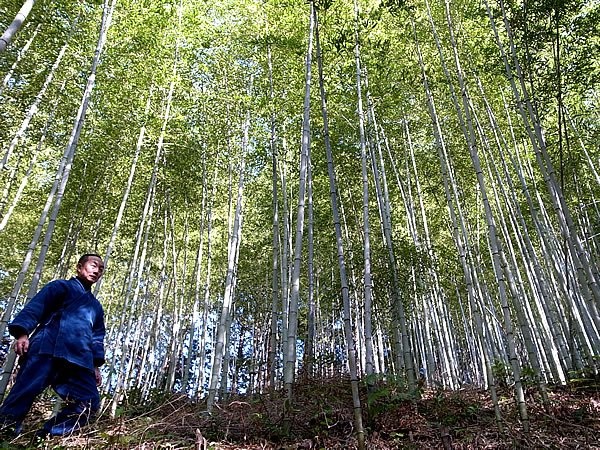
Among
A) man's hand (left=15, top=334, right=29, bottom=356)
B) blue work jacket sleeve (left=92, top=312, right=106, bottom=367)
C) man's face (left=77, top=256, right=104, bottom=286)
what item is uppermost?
man's face (left=77, top=256, right=104, bottom=286)

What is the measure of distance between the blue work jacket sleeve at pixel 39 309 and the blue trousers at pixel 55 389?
18 centimetres

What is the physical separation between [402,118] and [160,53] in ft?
13.8

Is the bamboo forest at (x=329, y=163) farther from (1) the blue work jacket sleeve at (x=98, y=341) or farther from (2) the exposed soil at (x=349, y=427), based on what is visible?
(1) the blue work jacket sleeve at (x=98, y=341)

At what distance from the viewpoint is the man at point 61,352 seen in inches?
82.7

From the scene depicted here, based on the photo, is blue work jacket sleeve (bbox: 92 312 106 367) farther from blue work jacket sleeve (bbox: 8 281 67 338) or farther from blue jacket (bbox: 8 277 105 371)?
blue work jacket sleeve (bbox: 8 281 67 338)

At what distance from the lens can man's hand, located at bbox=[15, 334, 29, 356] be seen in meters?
2.07

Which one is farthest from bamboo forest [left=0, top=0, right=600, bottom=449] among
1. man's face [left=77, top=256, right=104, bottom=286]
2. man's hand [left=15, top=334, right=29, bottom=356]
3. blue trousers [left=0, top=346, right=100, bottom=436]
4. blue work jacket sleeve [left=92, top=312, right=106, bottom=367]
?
man's face [left=77, top=256, right=104, bottom=286]

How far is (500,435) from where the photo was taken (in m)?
2.50

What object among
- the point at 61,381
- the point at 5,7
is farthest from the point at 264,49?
the point at 61,381

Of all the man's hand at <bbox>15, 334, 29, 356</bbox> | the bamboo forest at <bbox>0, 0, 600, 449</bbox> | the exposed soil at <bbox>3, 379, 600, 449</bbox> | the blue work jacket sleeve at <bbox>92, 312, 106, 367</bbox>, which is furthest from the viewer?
the bamboo forest at <bbox>0, 0, 600, 449</bbox>

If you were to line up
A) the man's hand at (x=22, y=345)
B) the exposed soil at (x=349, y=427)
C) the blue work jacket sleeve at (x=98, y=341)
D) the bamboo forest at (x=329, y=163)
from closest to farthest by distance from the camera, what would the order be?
the man's hand at (x=22, y=345) < the exposed soil at (x=349, y=427) < the blue work jacket sleeve at (x=98, y=341) < the bamboo forest at (x=329, y=163)

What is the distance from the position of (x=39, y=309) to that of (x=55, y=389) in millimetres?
484

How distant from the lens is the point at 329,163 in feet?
8.28

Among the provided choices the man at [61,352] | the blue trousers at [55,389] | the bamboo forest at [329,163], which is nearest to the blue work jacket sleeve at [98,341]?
the man at [61,352]
